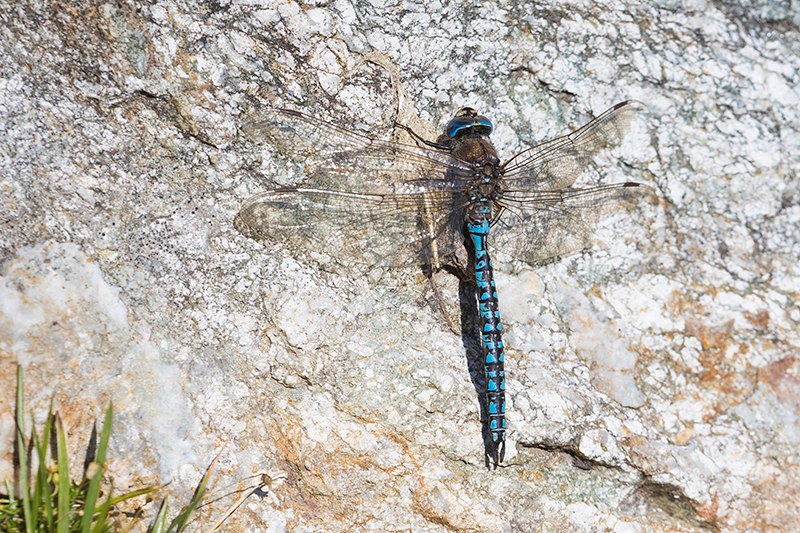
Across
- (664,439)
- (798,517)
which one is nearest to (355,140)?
(664,439)

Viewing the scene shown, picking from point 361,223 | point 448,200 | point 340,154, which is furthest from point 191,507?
point 448,200

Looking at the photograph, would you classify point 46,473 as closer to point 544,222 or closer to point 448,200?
point 448,200

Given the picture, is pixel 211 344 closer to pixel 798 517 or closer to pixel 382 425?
pixel 382 425

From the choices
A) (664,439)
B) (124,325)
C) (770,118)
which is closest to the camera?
(124,325)

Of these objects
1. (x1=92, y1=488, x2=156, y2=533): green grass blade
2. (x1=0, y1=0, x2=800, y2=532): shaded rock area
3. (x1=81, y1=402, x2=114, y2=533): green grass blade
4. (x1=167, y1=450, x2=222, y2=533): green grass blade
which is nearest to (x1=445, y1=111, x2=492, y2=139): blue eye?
(x1=0, y1=0, x2=800, y2=532): shaded rock area

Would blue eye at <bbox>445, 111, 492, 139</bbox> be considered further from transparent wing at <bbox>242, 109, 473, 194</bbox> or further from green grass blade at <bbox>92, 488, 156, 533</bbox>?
green grass blade at <bbox>92, 488, 156, 533</bbox>

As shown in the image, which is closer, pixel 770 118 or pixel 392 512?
pixel 392 512
